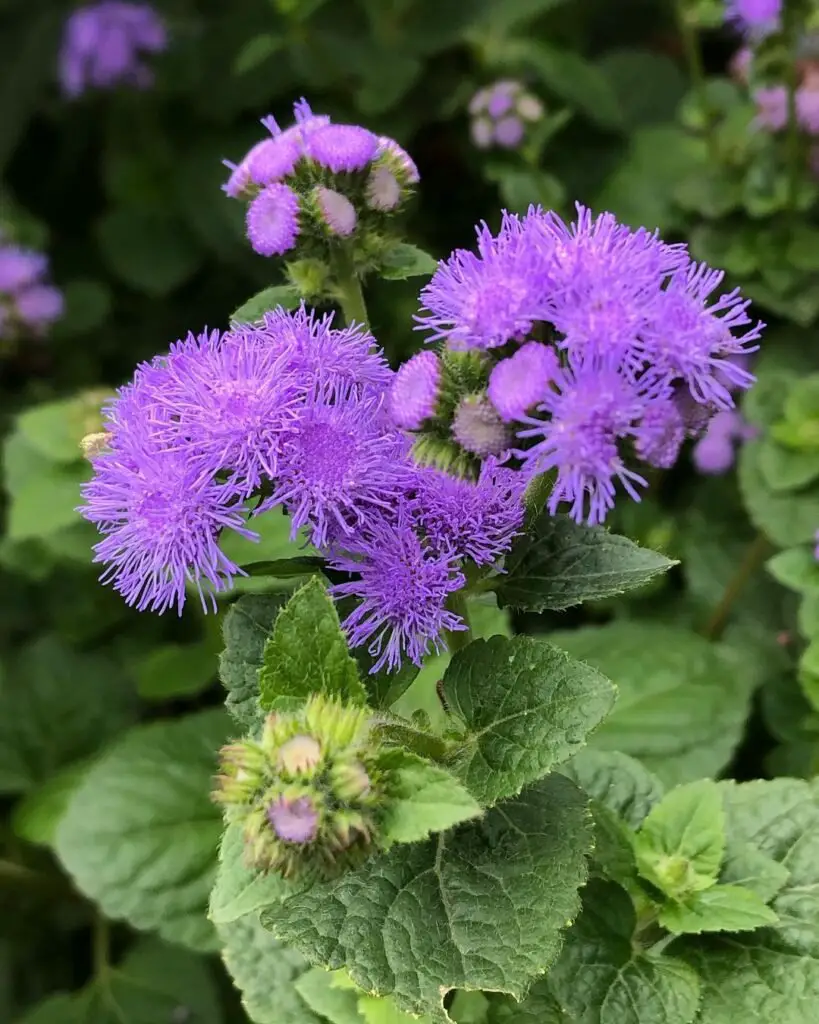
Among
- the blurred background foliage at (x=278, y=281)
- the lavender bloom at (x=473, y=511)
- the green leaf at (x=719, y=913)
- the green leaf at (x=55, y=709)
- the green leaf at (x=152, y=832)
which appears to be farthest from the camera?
the green leaf at (x=55, y=709)

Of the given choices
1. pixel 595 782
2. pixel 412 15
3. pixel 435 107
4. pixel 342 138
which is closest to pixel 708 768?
pixel 595 782

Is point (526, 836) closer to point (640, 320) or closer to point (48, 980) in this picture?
point (640, 320)

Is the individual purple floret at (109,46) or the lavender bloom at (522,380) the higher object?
the individual purple floret at (109,46)

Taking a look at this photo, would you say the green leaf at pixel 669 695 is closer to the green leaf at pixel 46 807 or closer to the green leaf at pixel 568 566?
the green leaf at pixel 568 566

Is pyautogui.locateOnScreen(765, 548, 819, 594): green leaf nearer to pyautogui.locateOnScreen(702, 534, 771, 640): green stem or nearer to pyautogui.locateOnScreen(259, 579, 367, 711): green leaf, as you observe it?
pyautogui.locateOnScreen(702, 534, 771, 640): green stem

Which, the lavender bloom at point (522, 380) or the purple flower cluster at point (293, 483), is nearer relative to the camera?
the lavender bloom at point (522, 380)

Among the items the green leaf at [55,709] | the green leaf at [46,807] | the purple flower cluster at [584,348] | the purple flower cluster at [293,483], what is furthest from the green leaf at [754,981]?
the green leaf at [55,709]

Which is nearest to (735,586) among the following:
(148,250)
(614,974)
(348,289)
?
(614,974)
